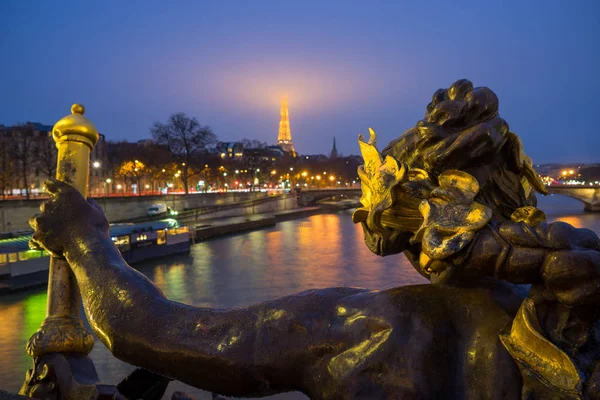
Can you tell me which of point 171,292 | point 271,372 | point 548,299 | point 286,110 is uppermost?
point 286,110

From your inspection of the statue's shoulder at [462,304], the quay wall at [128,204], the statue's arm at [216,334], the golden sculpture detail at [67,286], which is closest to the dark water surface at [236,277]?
the quay wall at [128,204]

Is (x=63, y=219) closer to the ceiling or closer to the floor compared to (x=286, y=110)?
closer to the floor

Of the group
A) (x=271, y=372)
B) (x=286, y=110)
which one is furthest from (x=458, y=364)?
(x=286, y=110)

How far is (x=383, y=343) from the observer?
1.30 meters

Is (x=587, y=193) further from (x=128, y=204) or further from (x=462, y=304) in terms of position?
(x=462, y=304)

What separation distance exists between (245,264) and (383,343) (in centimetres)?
1809

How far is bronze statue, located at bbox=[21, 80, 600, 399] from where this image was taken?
1154 mm

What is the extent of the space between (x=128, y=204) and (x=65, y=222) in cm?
3097

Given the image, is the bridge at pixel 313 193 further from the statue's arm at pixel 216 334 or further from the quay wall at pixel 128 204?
the statue's arm at pixel 216 334

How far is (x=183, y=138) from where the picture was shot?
3872cm

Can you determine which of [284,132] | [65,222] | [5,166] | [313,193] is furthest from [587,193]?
[284,132]

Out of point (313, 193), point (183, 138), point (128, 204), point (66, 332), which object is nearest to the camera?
point (66, 332)

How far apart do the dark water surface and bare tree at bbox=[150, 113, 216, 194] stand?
1445 centimetres

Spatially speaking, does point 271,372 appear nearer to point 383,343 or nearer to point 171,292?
point 383,343
